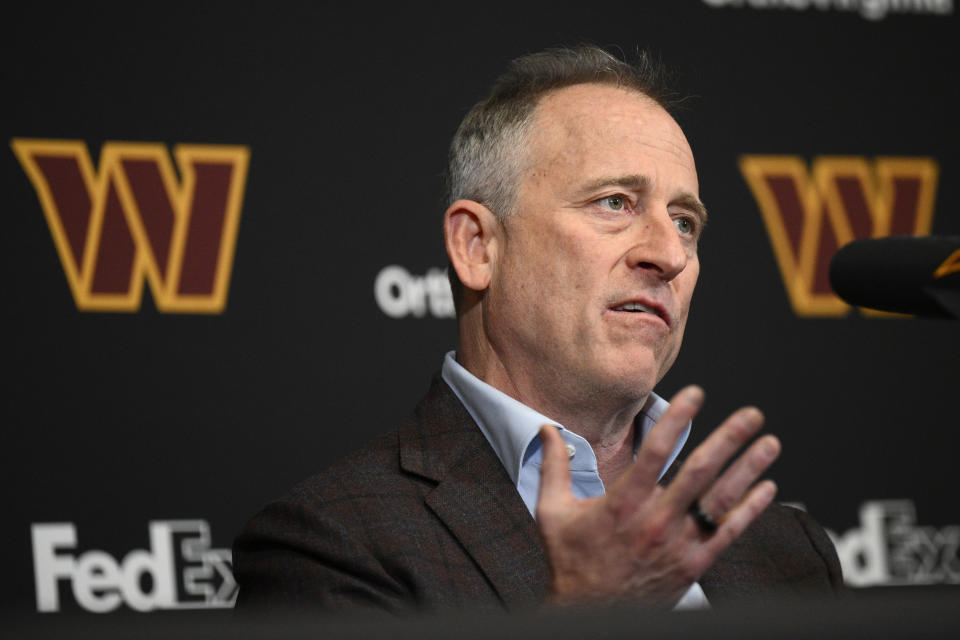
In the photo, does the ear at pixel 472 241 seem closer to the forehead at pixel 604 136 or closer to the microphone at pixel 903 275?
the forehead at pixel 604 136

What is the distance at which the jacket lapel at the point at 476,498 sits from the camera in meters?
1.64

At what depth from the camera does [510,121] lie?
2.04 metres

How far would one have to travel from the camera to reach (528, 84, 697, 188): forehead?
1920 millimetres

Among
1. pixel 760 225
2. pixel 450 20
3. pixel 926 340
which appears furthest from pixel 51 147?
pixel 926 340

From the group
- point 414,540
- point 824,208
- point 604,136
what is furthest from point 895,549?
point 414,540

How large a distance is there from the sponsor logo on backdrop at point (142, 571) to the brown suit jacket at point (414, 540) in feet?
2.05

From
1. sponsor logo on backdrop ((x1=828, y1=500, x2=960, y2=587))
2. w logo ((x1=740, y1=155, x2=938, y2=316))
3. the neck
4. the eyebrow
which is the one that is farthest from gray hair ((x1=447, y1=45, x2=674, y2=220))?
sponsor logo on backdrop ((x1=828, y1=500, x2=960, y2=587))

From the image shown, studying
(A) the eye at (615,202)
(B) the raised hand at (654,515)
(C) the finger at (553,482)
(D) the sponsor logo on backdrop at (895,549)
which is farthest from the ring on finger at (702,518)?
(D) the sponsor logo on backdrop at (895,549)

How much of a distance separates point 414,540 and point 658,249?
0.57 metres

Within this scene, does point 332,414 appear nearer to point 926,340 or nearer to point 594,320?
point 594,320

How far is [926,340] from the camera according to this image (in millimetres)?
2861

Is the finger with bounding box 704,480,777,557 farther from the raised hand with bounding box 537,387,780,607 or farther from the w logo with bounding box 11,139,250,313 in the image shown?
the w logo with bounding box 11,139,250,313

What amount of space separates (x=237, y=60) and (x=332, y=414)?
0.74 m

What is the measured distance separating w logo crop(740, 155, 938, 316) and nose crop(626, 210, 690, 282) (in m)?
0.95
